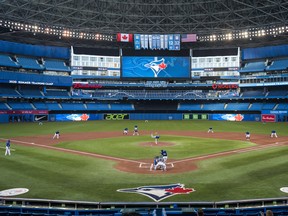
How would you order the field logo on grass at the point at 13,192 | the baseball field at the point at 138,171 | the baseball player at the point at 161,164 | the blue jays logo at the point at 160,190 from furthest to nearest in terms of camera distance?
the baseball player at the point at 161,164, the baseball field at the point at 138,171, the field logo on grass at the point at 13,192, the blue jays logo at the point at 160,190

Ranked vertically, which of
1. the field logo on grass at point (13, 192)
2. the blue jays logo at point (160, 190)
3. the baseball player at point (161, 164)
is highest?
the baseball player at point (161, 164)

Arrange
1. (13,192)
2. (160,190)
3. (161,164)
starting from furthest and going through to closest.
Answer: (161,164), (160,190), (13,192)

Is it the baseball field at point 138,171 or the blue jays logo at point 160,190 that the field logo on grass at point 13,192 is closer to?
the baseball field at point 138,171

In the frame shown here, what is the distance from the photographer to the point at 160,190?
19.8 m

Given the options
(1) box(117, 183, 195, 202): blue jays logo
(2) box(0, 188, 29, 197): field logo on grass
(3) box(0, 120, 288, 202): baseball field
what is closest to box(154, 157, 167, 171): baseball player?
(3) box(0, 120, 288, 202): baseball field

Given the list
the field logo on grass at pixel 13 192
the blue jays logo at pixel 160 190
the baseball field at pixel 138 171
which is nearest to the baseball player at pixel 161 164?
the baseball field at pixel 138 171

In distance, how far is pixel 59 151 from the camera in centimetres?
3509

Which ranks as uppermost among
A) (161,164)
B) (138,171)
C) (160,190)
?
(161,164)

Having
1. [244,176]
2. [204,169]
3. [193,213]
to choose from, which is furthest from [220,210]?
[204,169]

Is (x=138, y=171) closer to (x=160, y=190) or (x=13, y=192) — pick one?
(x=160, y=190)

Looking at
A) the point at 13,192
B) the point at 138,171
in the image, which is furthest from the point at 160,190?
the point at 13,192

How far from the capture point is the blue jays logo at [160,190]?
18.6 metres

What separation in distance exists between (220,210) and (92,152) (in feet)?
76.8

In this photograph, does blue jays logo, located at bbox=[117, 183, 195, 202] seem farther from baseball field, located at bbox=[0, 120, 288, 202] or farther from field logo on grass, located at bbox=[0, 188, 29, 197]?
field logo on grass, located at bbox=[0, 188, 29, 197]
